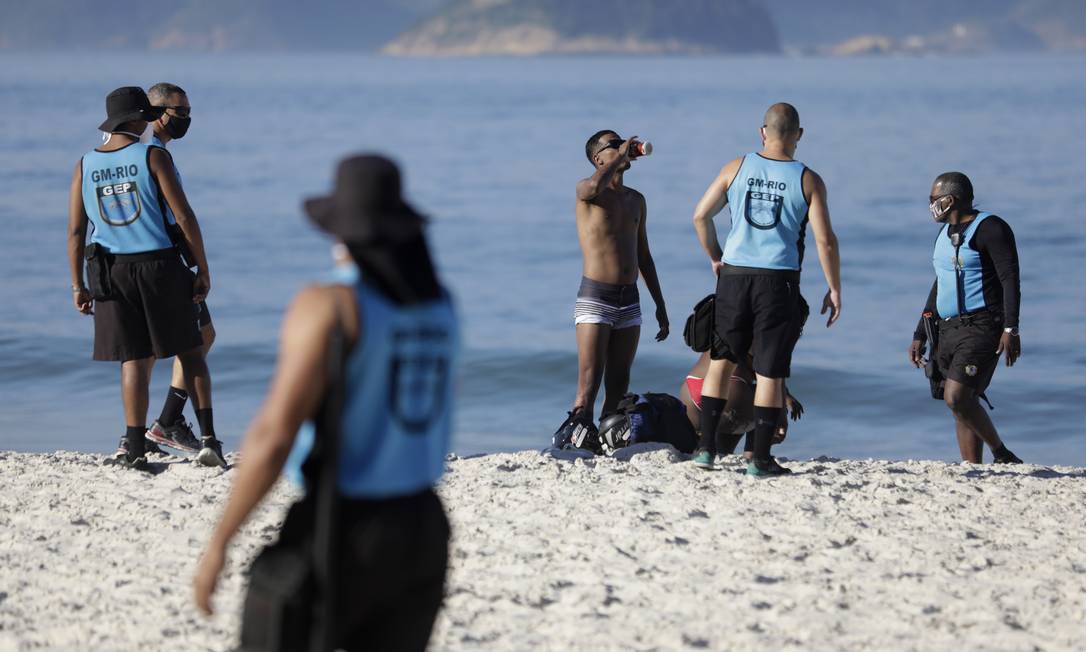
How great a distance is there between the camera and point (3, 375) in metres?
15.0

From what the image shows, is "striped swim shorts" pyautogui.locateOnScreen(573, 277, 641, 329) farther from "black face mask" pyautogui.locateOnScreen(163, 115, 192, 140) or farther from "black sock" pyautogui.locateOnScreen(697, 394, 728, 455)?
"black face mask" pyautogui.locateOnScreen(163, 115, 192, 140)

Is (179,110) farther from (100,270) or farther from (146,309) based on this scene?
(146,309)

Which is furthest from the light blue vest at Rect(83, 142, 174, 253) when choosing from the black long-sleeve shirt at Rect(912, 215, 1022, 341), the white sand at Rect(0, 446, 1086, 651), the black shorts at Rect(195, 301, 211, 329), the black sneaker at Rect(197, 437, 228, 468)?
the black long-sleeve shirt at Rect(912, 215, 1022, 341)

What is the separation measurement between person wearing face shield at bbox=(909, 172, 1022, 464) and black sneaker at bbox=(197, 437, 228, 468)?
4.10 m

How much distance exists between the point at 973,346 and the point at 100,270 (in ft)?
15.5

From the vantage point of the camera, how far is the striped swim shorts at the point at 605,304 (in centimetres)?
785

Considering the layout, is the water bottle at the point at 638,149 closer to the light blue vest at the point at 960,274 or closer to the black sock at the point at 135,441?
the light blue vest at the point at 960,274

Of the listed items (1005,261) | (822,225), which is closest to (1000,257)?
(1005,261)

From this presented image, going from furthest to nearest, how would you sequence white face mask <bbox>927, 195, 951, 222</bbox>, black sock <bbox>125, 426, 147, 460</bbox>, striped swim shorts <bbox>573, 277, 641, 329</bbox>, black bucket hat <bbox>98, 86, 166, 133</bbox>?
striped swim shorts <bbox>573, 277, 641, 329</bbox>
white face mask <bbox>927, 195, 951, 222</bbox>
black sock <bbox>125, 426, 147, 460</bbox>
black bucket hat <bbox>98, 86, 166, 133</bbox>

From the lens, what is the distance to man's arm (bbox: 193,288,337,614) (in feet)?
9.70

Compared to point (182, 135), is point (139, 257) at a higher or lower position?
lower

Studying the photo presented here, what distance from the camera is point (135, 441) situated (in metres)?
7.03

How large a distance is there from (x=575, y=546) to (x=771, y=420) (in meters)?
1.55

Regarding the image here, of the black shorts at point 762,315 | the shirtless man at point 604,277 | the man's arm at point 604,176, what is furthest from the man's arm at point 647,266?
the black shorts at point 762,315
